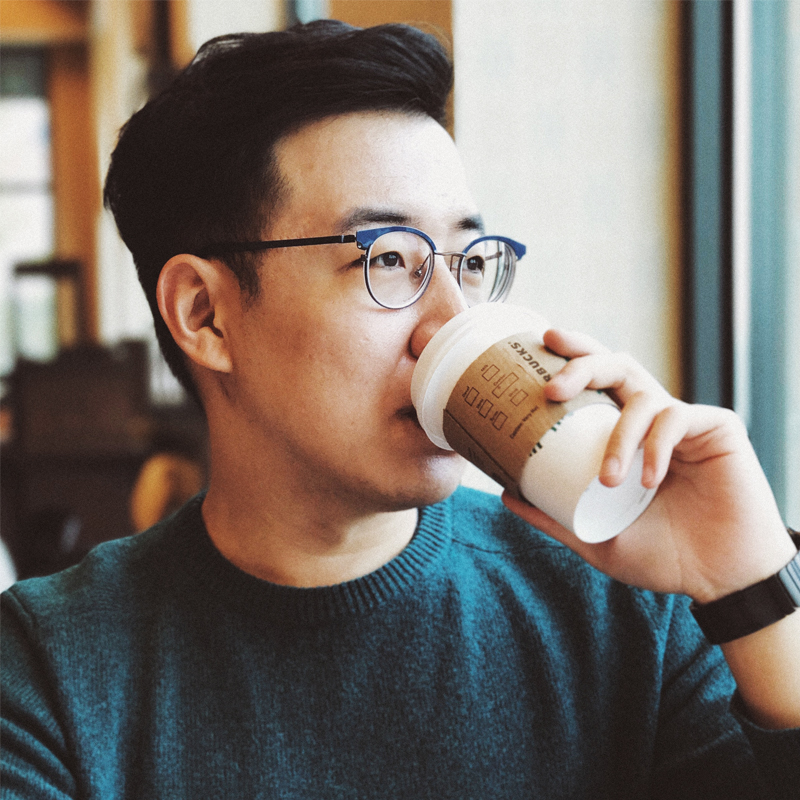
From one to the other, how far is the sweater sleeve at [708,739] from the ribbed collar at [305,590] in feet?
1.02

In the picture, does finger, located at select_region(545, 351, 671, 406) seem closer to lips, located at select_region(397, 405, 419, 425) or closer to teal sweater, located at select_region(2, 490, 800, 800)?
lips, located at select_region(397, 405, 419, 425)

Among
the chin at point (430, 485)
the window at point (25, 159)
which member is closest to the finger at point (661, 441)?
the chin at point (430, 485)

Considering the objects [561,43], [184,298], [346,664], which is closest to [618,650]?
[346,664]

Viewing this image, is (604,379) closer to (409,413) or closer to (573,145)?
(409,413)

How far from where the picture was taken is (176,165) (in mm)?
1100

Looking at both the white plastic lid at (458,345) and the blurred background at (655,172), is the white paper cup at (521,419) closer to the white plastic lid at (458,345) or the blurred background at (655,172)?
the white plastic lid at (458,345)

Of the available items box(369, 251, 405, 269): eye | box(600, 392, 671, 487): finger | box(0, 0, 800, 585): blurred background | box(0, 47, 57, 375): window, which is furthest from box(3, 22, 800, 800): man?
box(0, 47, 57, 375): window

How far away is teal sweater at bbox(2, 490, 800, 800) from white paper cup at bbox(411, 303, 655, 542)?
0.28 metres

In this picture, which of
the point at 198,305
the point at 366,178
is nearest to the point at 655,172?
the point at 366,178

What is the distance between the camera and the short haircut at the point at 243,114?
1025mm

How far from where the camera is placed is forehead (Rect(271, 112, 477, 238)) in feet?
3.15

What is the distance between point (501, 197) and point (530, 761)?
94 cm

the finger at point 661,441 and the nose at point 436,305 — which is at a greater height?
the nose at point 436,305

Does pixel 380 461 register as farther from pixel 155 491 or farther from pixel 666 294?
pixel 155 491
